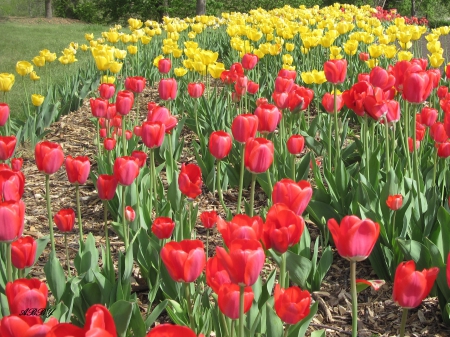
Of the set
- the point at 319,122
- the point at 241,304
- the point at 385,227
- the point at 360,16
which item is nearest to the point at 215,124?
the point at 319,122

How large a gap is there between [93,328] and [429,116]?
2554 millimetres

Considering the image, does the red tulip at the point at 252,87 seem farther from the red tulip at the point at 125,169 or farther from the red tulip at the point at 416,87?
the red tulip at the point at 125,169

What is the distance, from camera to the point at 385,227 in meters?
2.50

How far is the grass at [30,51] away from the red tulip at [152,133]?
3993 mm

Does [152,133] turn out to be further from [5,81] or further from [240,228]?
[5,81]

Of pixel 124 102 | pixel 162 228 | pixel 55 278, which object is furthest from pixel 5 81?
pixel 162 228

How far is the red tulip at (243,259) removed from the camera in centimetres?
115

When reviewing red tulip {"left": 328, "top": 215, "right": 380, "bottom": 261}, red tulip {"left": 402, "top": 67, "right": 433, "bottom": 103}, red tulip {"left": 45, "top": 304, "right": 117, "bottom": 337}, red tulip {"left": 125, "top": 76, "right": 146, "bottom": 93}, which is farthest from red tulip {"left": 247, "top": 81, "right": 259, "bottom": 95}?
red tulip {"left": 45, "top": 304, "right": 117, "bottom": 337}

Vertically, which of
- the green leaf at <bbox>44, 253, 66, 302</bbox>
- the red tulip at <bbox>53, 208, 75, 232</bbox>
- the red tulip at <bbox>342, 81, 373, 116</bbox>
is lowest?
the green leaf at <bbox>44, 253, 66, 302</bbox>

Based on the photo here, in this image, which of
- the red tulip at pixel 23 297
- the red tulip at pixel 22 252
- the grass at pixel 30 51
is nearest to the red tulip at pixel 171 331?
the red tulip at pixel 23 297

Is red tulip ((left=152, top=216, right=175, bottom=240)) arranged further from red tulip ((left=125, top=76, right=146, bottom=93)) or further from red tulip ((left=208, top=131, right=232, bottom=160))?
red tulip ((left=125, top=76, right=146, bottom=93))

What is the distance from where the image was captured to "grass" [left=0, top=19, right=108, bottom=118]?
7.01m

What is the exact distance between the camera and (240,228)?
1280mm

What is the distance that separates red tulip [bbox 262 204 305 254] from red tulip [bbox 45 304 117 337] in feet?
1.78
